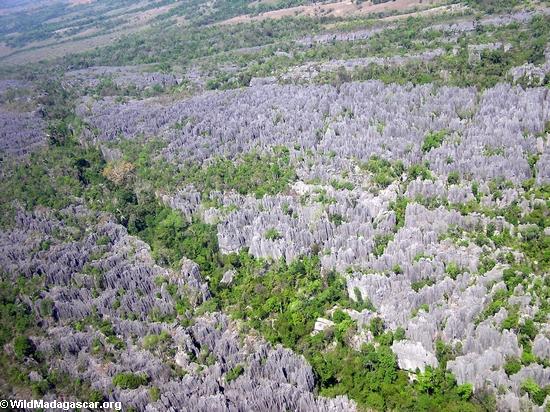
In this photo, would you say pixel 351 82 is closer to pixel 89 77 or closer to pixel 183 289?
pixel 183 289

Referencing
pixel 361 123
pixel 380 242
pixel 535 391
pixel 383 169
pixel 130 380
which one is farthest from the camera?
pixel 361 123

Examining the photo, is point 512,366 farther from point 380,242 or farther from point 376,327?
point 380,242

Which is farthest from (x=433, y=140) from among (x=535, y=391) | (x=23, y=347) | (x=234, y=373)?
(x=23, y=347)

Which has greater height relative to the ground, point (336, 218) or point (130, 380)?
point (336, 218)

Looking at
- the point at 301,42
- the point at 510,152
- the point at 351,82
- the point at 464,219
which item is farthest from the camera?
the point at 301,42

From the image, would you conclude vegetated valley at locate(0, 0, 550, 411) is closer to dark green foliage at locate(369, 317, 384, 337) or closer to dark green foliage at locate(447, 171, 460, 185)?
dark green foliage at locate(447, 171, 460, 185)

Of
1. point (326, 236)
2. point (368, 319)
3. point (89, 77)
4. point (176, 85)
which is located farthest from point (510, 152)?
point (89, 77)
